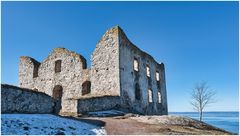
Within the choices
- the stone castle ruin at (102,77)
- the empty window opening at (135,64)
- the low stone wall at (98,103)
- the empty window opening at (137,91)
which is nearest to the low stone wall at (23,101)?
the low stone wall at (98,103)

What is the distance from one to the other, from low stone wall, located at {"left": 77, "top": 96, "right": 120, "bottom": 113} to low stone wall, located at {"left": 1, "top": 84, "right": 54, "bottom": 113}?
4.29 meters

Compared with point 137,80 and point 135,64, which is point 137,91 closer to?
point 137,80

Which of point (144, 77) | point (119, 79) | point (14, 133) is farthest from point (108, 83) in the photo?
point (14, 133)

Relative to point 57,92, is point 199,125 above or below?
below

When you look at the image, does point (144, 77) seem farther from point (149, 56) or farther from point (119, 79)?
point (119, 79)

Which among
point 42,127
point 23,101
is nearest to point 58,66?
point 23,101

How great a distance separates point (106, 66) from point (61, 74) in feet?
17.0

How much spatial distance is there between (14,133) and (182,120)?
9428 millimetres

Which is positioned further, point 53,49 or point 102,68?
point 53,49

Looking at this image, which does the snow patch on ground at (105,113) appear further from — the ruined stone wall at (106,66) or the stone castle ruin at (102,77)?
the ruined stone wall at (106,66)

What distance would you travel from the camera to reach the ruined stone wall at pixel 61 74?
2383 cm

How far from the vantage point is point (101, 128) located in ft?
37.1

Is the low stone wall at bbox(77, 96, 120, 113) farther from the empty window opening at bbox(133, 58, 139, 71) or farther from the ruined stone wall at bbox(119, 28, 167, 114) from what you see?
the empty window opening at bbox(133, 58, 139, 71)

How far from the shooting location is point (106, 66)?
870 inches
